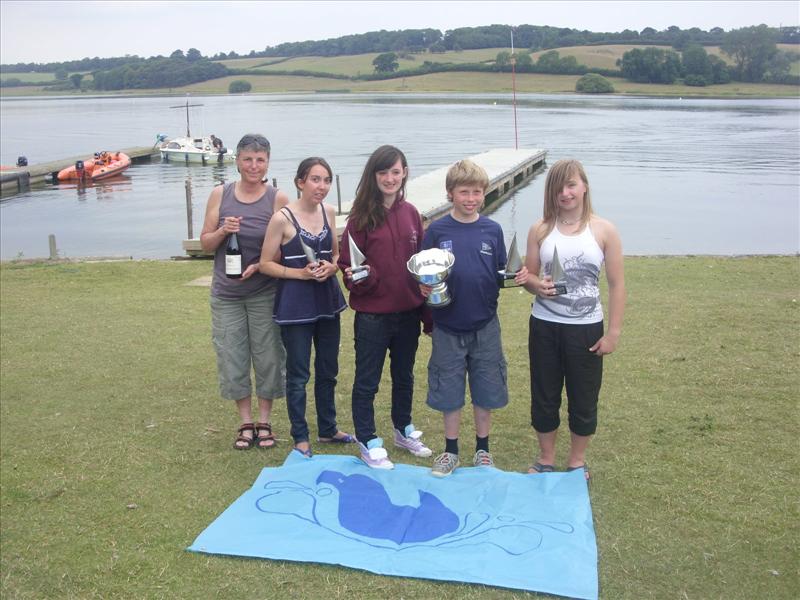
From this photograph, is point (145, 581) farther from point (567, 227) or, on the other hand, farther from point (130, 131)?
point (130, 131)

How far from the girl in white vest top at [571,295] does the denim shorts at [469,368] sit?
0.23m

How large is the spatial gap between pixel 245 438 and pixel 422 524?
1712 mm

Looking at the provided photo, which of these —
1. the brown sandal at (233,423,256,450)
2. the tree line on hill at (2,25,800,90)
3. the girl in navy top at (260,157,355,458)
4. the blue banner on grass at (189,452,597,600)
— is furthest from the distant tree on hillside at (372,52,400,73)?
the blue banner on grass at (189,452,597,600)

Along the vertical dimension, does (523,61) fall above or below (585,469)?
above

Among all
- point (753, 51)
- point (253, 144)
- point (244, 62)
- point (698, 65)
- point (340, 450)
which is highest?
point (244, 62)

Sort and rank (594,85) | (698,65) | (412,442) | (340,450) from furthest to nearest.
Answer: (594,85), (698,65), (340,450), (412,442)

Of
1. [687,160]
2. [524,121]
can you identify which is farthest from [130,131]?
[687,160]

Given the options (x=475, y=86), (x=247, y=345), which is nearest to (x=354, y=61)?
(x=475, y=86)

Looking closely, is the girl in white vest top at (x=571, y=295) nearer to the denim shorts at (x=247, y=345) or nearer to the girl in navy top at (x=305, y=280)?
the girl in navy top at (x=305, y=280)

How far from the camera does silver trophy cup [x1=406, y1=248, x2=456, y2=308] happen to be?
15.2 feet

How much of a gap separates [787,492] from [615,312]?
1.39 metres

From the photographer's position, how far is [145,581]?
3955mm

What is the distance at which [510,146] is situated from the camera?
51.9 m

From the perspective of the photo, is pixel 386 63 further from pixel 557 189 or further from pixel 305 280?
pixel 557 189
